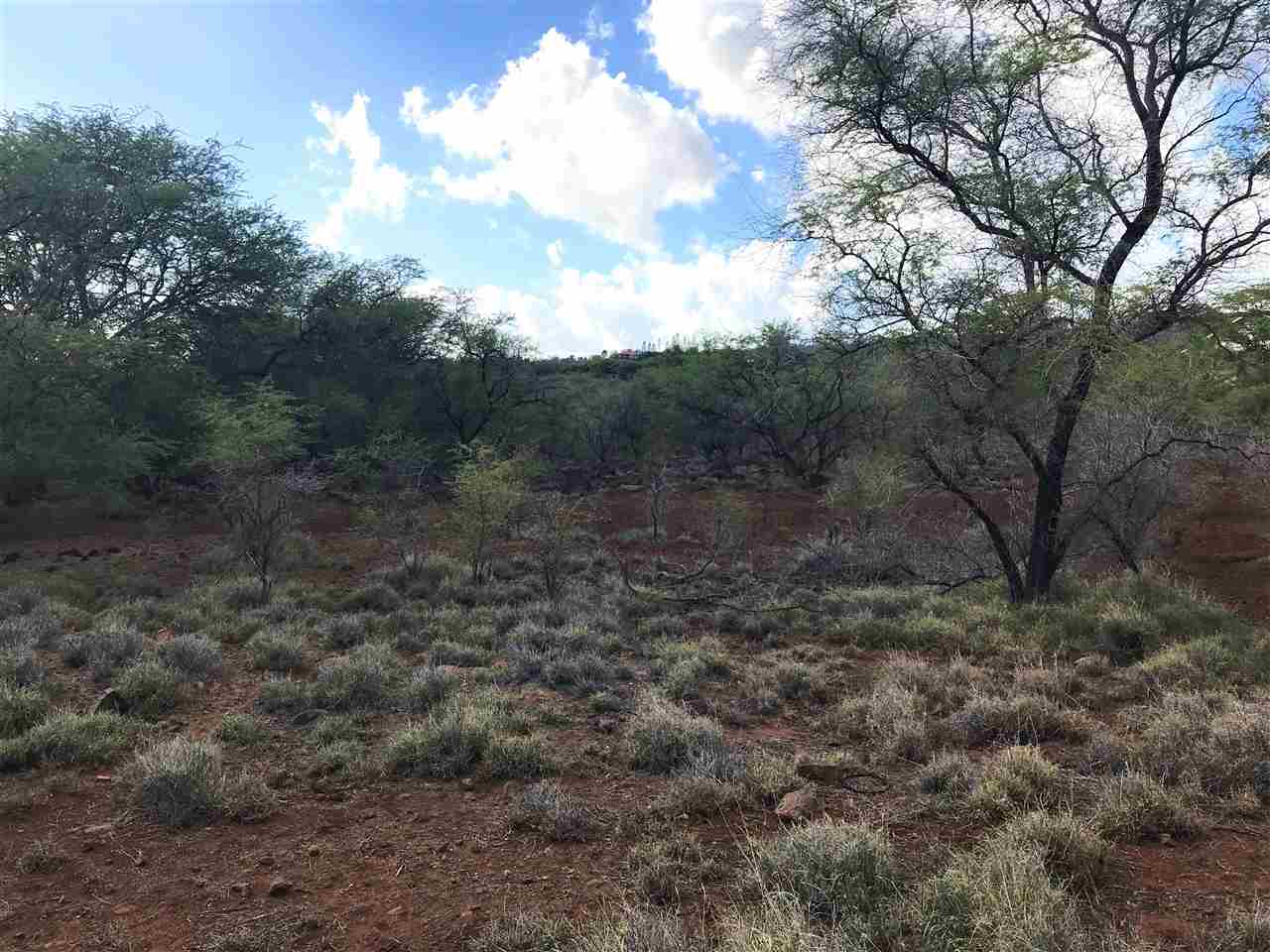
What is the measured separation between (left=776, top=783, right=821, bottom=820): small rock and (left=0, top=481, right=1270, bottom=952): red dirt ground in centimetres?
13

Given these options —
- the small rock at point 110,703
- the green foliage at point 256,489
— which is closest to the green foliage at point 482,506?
the green foliage at point 256,489

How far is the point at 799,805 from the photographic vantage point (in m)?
4.28

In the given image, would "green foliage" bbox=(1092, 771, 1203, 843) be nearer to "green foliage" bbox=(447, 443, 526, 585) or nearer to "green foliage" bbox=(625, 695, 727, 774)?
"green foliage" bbox=(625, 695, 727, 774)

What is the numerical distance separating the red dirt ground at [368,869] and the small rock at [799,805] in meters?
0.13

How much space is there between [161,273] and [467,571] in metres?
15.8

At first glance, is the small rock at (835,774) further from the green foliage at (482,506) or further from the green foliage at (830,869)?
the green foliage at (482,506)

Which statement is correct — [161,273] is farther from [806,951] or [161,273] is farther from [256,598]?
[806,951]

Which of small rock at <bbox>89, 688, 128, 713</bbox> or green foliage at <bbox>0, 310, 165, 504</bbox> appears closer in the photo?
small rock at <bbox>89, 688, 128, 713</bbox>

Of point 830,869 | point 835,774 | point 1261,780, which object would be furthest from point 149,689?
point 1261,780

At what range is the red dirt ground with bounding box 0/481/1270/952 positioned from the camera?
3.28 metres

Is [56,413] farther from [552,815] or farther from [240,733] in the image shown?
[552,815]

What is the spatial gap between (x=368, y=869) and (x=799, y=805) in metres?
2.33

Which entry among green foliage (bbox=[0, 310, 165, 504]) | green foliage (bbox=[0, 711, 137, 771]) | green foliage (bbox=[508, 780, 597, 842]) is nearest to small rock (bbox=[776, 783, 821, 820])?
green foliage (bbox=[508, 780, 597, 842])

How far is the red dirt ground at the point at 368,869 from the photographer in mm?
3279
